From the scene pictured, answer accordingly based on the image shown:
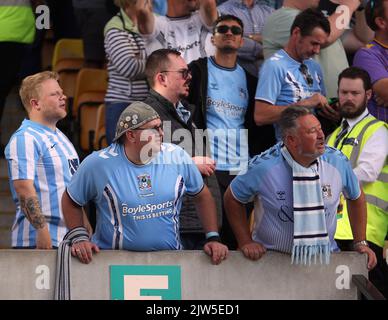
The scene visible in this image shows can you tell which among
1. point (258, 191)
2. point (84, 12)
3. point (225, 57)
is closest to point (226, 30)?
point (225, 57)

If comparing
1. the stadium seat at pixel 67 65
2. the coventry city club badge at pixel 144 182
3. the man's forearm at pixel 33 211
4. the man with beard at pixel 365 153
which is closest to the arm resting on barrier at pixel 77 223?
the man's forearm at pixel 33 211

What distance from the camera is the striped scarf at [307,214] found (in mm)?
7258

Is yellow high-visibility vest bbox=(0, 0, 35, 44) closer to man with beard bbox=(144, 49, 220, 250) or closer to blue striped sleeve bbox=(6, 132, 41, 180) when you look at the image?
man with beard bbox=(144, 49, 220, 250)

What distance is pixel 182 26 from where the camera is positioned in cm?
917

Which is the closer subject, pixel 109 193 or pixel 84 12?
pixel 109 193

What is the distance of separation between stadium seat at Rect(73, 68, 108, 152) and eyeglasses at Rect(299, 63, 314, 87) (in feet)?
6.95

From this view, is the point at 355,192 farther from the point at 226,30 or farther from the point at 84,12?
the point at 84,12

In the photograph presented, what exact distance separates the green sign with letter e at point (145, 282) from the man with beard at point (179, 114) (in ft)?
1.60

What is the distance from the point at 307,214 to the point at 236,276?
558 mm

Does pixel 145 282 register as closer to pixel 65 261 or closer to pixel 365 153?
pixel 65 261

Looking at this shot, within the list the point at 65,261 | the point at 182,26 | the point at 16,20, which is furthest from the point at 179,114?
the point at 16,20
